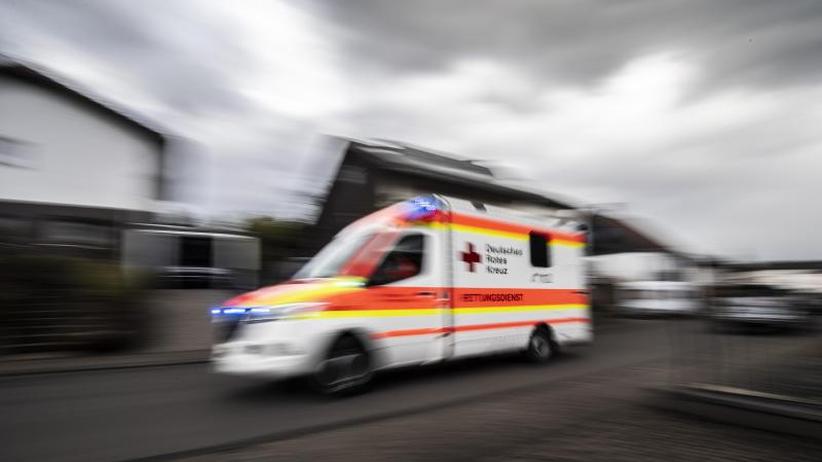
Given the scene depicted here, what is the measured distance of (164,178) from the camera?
21469 millimetres

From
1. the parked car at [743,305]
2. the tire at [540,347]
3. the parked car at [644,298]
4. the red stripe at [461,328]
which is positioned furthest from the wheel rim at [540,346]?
the parked car at [644,298]

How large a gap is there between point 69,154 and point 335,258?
16157 mm

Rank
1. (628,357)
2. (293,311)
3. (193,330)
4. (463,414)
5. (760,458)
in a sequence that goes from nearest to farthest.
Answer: (760,458) → (463,414) → (293,311) → (628,357) → (193,330)

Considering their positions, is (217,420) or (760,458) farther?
(217,420)

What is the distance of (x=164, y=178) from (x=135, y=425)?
58.3 feet

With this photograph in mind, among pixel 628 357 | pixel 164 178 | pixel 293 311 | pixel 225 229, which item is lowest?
pixel 628 357

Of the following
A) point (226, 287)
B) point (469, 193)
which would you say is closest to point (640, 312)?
point (469, 193)

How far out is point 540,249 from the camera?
9.80 meters

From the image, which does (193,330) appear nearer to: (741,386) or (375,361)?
(375,361)

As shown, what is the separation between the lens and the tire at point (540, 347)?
9.57 meters

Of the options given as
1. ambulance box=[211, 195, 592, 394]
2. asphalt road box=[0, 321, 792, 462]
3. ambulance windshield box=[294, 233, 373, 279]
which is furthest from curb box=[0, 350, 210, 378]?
ambulance windshield box=[294, 233, 373, 279]

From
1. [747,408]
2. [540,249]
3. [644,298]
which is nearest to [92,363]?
[540,249]

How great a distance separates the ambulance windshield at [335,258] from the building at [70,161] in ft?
38.7

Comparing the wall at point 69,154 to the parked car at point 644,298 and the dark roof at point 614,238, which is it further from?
the parked car at point 644,298
